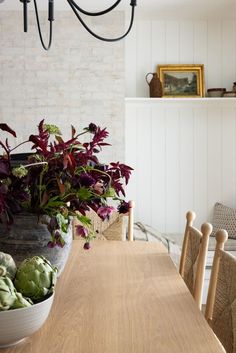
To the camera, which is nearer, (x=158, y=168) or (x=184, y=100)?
(x=184, y=100)

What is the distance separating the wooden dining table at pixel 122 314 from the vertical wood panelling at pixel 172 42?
9.64 ft

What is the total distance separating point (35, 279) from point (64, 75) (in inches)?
131

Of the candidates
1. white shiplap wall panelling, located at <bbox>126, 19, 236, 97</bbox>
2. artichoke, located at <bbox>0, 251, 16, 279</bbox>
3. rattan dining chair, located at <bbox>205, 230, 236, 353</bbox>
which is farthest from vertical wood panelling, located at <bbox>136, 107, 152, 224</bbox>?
artichoke, located at <bbox>0, 251, 16, 279</bbox>

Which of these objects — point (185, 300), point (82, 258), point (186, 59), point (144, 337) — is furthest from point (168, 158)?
point (144, 337)

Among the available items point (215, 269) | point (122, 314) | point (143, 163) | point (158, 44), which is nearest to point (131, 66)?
point (158, 44)

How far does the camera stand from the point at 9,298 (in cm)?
100

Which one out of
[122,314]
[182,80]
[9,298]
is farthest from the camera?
[182,80]

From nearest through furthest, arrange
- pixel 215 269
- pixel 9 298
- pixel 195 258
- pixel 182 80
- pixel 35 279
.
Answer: pixel 9 298 → pixel 35 279 → pixel 215 269 → pixel 195 258 → pixel 182 80

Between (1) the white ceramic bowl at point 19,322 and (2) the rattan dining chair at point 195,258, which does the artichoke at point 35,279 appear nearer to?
(1) the white ceramic bowl at point 19,322

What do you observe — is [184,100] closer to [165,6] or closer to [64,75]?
[165,6]

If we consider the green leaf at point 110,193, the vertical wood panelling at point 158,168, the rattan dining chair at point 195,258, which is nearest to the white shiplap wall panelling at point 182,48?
the vertical wood panelling at point 158,168

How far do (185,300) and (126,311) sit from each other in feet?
0.73

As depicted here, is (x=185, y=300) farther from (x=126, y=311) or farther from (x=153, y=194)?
(x=153, y=194)

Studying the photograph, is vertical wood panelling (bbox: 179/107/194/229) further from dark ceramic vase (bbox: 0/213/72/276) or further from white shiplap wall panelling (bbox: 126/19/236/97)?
dark ceramic vase (bbox: 0/213/72/276)
